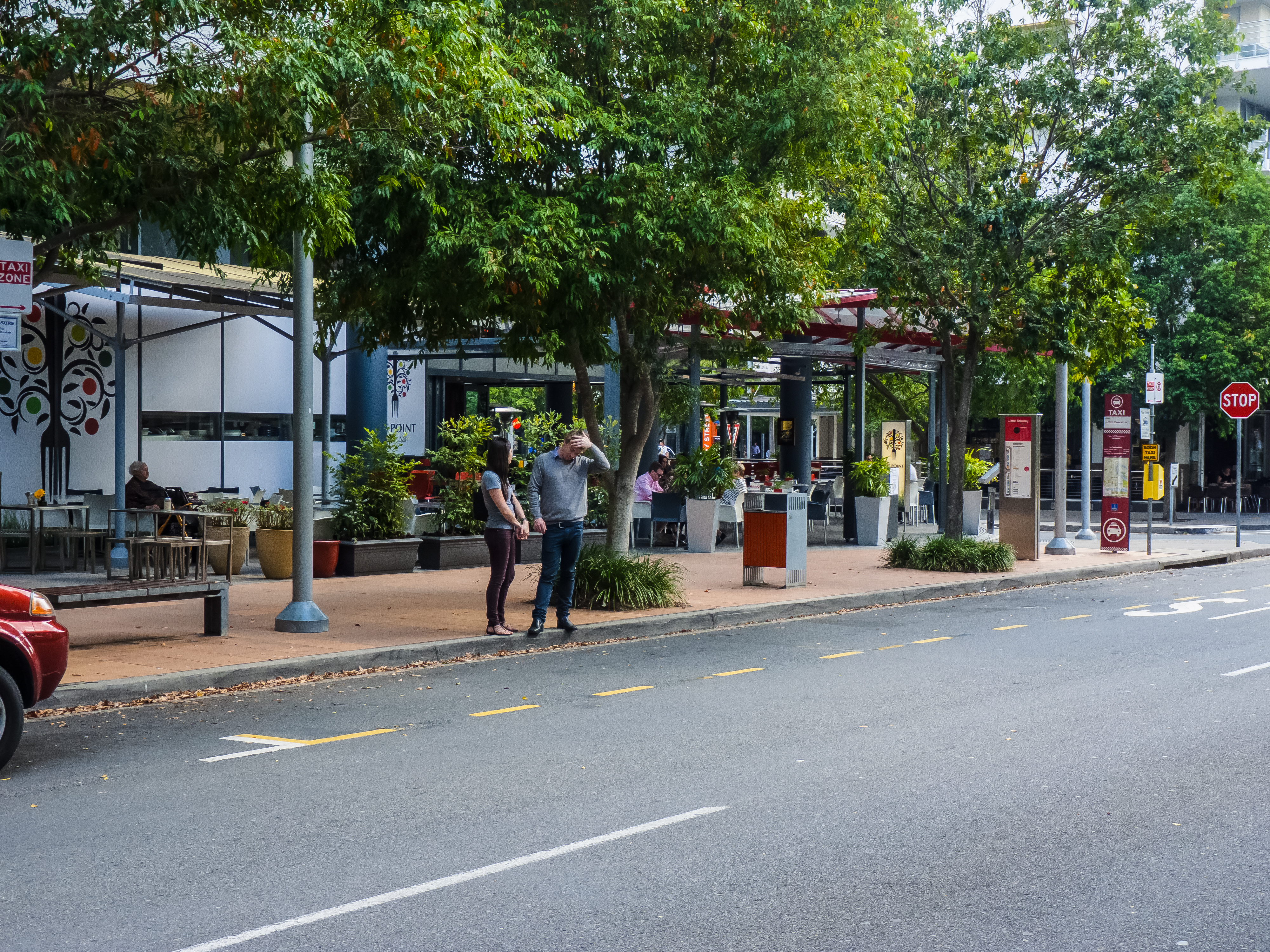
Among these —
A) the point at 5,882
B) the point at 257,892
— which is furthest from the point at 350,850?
the point at 5,882

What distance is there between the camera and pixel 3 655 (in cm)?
692

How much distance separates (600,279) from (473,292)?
1231 millimetres

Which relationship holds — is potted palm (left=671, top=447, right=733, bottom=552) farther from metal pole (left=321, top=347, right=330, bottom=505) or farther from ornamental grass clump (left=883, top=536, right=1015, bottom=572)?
metal pole (left=321, top=347, right=330, bottom=505)

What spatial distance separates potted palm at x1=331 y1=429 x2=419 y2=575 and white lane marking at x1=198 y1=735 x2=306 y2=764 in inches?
361

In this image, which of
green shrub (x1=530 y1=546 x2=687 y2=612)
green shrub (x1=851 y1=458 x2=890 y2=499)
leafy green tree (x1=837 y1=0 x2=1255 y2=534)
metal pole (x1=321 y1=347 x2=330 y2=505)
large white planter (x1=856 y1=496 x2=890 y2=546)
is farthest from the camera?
large white planter (x1=856 y1=496 x2=890 y2=546)

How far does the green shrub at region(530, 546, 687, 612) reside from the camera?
13.8m

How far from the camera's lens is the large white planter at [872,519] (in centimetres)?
2402

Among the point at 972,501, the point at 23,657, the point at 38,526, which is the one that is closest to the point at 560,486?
the point at 23,657

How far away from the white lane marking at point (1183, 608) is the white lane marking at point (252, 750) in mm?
9931

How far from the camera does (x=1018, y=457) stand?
20.8 metres

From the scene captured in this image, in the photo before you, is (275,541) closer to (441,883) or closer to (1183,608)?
(1183,608)

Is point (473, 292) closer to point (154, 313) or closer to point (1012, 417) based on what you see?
point (154, 313)

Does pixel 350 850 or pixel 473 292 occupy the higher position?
pixel 473 292

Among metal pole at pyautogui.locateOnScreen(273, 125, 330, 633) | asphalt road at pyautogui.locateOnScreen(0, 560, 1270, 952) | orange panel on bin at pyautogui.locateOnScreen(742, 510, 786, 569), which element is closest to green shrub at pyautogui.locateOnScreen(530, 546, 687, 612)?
orange panel on bin at pyautogui.locateOnScreen(742, 510, 786, 569)
